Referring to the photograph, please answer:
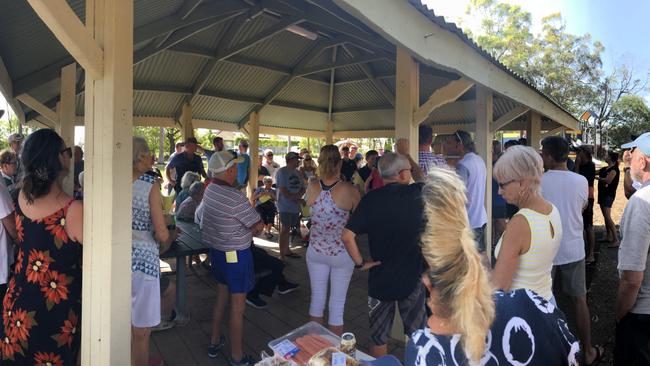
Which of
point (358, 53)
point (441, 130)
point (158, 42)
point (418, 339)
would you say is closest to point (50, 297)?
point (418, 339)

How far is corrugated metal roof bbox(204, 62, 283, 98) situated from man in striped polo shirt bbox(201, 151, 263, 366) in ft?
17.5

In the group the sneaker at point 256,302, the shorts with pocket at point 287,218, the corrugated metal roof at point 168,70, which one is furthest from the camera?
the corrugated metal roof at point 168,70

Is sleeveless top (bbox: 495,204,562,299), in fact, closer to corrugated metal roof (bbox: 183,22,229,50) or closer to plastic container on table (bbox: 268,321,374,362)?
plastic container on table (bbox: 268,321,374,362)

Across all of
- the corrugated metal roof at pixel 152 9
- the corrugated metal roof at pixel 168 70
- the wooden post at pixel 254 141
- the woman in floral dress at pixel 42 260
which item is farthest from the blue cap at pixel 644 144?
the wooden post at pixel 254 141

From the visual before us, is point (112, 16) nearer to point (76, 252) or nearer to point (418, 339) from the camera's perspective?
point (76, 252)

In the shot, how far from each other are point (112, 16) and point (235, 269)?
72.9 inches

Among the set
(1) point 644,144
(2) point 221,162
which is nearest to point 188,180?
(2) point 221,162

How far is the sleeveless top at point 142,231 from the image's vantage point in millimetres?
2527

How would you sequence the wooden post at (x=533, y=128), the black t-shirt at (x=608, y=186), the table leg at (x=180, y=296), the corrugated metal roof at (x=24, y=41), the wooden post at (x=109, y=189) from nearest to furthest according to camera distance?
the wooden post at (x=109, y=189)
the corrugated metal roof at (x=24, y=41)
the table leg at (x=180, y=296)
the black t-shirt at (x=608, y=186)
the wooden post at (x=533, y=128)

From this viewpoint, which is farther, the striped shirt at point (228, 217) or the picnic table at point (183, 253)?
the picnic table at point (183, 253)

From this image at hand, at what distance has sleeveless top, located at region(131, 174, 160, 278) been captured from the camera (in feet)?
8.29

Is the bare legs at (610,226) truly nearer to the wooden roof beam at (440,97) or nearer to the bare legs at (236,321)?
the wooden roof beam at (440,97)

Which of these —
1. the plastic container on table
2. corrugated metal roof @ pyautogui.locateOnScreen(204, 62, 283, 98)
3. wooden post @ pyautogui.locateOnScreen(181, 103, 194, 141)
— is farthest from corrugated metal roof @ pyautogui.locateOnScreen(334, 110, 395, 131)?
the plastic container on table

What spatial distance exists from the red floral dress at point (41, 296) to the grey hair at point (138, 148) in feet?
1.84
